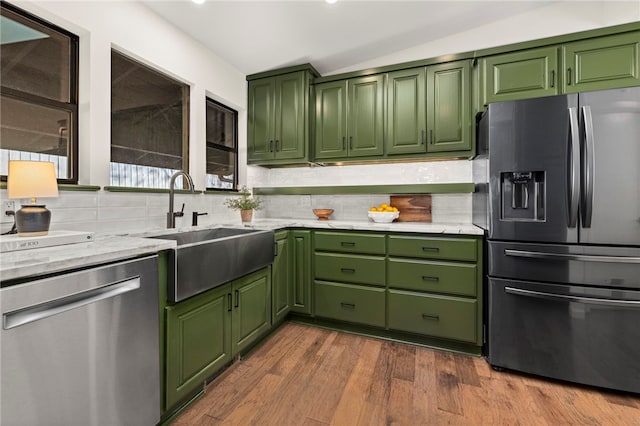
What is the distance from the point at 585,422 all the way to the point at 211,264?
6.89 ft

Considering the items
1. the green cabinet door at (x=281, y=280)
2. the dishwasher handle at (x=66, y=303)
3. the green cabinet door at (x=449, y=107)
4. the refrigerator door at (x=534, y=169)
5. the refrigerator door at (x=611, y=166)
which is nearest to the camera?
the dishwasher handle at (x=66, y=303)

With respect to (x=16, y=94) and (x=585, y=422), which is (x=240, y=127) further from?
(x=585, y=422)

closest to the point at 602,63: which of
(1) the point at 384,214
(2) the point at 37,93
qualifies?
(1) the point at 384,214

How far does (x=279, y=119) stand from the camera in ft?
10.2

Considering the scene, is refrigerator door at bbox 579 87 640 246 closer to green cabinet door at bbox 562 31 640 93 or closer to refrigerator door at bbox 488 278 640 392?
refrigerator door at bbox 488 278 640 392

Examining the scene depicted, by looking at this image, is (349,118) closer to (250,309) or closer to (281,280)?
(281,280)

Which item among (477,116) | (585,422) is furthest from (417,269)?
(477,116)

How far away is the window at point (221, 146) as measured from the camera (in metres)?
2.96

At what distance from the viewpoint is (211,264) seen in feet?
5.34

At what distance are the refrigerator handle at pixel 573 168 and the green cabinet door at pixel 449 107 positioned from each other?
2.59 ft

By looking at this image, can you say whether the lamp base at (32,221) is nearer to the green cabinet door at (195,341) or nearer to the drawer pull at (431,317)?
the green cabinet door at (195,341)

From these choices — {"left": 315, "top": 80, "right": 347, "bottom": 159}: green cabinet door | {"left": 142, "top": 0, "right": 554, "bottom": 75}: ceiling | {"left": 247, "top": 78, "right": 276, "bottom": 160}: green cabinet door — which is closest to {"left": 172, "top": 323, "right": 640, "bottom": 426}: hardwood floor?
{"left": 315, "top": 80, "right": 347, "bottom": 159}: green cabinet door

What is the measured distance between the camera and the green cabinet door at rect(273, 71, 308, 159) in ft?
9.85

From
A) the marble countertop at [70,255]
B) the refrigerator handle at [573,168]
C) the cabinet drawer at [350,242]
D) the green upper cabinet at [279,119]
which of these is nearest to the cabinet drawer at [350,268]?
the cabinet drawer at [350,242]
